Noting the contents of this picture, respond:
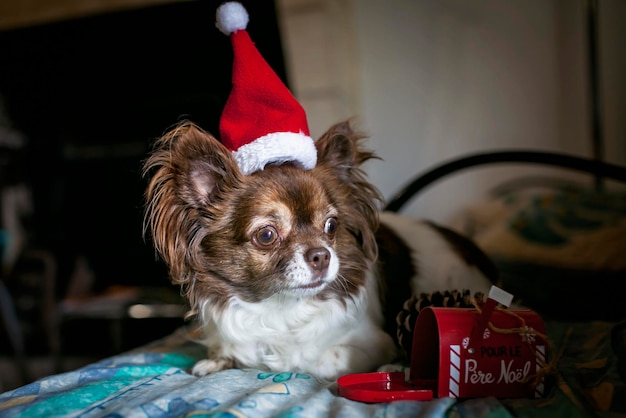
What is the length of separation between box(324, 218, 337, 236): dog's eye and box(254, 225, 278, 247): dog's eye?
15 cm

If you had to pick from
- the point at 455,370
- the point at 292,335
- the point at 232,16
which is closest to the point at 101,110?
the point at 232,16

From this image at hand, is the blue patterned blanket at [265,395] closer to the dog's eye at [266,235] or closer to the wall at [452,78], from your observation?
the dog's eye at [266,235]

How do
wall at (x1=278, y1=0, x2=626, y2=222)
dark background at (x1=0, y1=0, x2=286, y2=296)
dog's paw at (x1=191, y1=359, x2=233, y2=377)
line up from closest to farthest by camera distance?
1. dog's paw at (x1=191, y1=359, x2=233, y2=377)
2. wall at (x1=278, y1=0, x2=626, y2=222)
3. dark background at (x1=0, y1=0, x2=286, y2=296)

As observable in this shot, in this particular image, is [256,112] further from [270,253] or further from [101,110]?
[101,110]

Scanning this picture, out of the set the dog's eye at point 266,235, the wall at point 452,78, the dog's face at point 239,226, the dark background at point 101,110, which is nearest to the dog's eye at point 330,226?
the dog's face at point 239,226

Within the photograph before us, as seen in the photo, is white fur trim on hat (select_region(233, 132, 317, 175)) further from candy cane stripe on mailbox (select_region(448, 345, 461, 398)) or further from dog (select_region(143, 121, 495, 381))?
candy cane stripe on mailbox (select_region(448, 345, 461, 398))

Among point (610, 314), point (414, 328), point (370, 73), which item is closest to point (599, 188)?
point (610, 314)

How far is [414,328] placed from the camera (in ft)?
4.20

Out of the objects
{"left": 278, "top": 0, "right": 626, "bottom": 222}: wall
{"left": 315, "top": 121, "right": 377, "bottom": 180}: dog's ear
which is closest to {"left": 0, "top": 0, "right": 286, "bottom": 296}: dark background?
{"left": 278, "top": 0, "right": 626, "bottom": 222}: wall

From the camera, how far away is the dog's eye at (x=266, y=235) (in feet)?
4.48

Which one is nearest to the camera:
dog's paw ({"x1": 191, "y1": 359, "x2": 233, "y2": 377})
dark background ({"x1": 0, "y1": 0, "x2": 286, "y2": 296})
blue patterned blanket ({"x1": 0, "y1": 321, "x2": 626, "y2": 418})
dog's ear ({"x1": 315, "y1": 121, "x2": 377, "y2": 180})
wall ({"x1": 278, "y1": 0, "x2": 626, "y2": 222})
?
blue patterned blanket ({"x1": 0, "y1": 321, "x2": 626, "y2": 418})

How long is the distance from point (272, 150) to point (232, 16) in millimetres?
364

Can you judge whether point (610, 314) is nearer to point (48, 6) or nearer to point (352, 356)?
point (352, 356)

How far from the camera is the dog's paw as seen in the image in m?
→ 1.40
